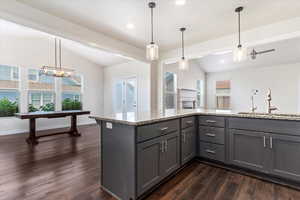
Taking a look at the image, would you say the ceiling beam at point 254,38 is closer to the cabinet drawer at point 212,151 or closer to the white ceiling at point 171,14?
the white ceiling at point 171,14

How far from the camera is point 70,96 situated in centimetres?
626

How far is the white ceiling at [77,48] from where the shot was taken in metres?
4.23

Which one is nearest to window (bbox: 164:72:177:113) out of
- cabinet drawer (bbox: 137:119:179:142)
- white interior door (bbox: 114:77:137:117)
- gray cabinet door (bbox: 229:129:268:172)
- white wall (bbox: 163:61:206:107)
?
white wall (bbox: 163:61:206:107)

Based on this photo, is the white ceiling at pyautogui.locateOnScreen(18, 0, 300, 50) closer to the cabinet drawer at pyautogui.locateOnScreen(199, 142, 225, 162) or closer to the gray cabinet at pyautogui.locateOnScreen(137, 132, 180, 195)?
the gray cabinet at pyautogui.locateOnScreen(137, 132, 180, 195)

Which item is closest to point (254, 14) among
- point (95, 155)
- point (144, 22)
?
point (144, 22)

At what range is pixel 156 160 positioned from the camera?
1828 millimetres

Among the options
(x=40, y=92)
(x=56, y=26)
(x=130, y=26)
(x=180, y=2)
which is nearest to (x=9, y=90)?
(x=40, y=92)

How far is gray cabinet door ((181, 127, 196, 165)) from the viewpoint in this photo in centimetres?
234

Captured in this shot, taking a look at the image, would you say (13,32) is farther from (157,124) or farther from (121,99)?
(157,124)

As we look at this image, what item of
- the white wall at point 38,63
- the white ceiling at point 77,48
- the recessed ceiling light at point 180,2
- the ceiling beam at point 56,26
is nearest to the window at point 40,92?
the white wall at point 38,63

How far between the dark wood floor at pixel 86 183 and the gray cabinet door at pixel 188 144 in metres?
0.18

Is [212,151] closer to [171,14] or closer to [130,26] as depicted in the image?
[171,14]

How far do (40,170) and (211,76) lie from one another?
8344 millimetres

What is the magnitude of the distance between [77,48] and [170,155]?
5526 millimetres
